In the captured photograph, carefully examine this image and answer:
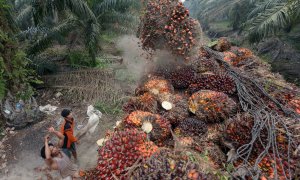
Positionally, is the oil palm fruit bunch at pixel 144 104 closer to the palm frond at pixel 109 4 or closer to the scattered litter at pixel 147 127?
the scattered litter at pixel 147 127

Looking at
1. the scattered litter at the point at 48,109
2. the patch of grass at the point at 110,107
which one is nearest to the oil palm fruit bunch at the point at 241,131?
the patch of grass at the point at 110,107

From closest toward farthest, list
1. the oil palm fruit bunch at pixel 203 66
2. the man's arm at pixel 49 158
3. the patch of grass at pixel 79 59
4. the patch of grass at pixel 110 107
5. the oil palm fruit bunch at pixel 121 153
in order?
the oil palm fruit bunch at pixel 121 153 < the man's arm at pixel 49 158 < the oil palm fruit bunch at pixel 203 66 < the patch of grass at pixel 110 107 < the patch of grass at pixel 79 59

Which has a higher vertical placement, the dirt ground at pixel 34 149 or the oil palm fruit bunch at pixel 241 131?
the oil palm fruit bunch at pixel 241 131

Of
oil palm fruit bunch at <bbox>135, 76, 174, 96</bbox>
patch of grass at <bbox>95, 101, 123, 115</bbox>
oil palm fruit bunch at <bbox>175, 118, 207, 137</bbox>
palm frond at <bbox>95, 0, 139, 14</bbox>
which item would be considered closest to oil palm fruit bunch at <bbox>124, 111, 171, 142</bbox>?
oil palm fruit bunch at <bbox>175, 118, 207, 137</bbox>

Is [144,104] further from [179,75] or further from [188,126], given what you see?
[179,75]

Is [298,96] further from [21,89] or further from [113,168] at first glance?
[21,89]

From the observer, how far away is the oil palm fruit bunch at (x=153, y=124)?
3174 millimetres

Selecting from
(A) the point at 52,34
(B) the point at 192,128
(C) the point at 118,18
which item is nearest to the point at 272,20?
(C) the point at 118,18

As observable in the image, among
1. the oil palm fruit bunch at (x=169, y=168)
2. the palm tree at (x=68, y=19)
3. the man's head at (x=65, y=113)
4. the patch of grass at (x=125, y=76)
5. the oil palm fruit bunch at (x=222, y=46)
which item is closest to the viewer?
the oil palm fruit bunch at (x=169, y=168)

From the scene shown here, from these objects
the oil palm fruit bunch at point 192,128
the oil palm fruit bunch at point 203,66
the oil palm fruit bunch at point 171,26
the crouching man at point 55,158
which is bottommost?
the crouching man at point 55,158

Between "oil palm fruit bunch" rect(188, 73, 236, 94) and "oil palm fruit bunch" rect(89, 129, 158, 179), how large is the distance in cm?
206

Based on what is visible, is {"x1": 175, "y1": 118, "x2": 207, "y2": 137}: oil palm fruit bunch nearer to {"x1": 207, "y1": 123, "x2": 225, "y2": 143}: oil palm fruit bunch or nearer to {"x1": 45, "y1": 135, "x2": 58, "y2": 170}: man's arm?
{"x1": 207, "y1": 123, "x2": 225, "y2": 143}: oil palm fruit bunch

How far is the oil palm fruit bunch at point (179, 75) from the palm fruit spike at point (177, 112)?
2.34 feet

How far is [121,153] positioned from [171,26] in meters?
2.56
